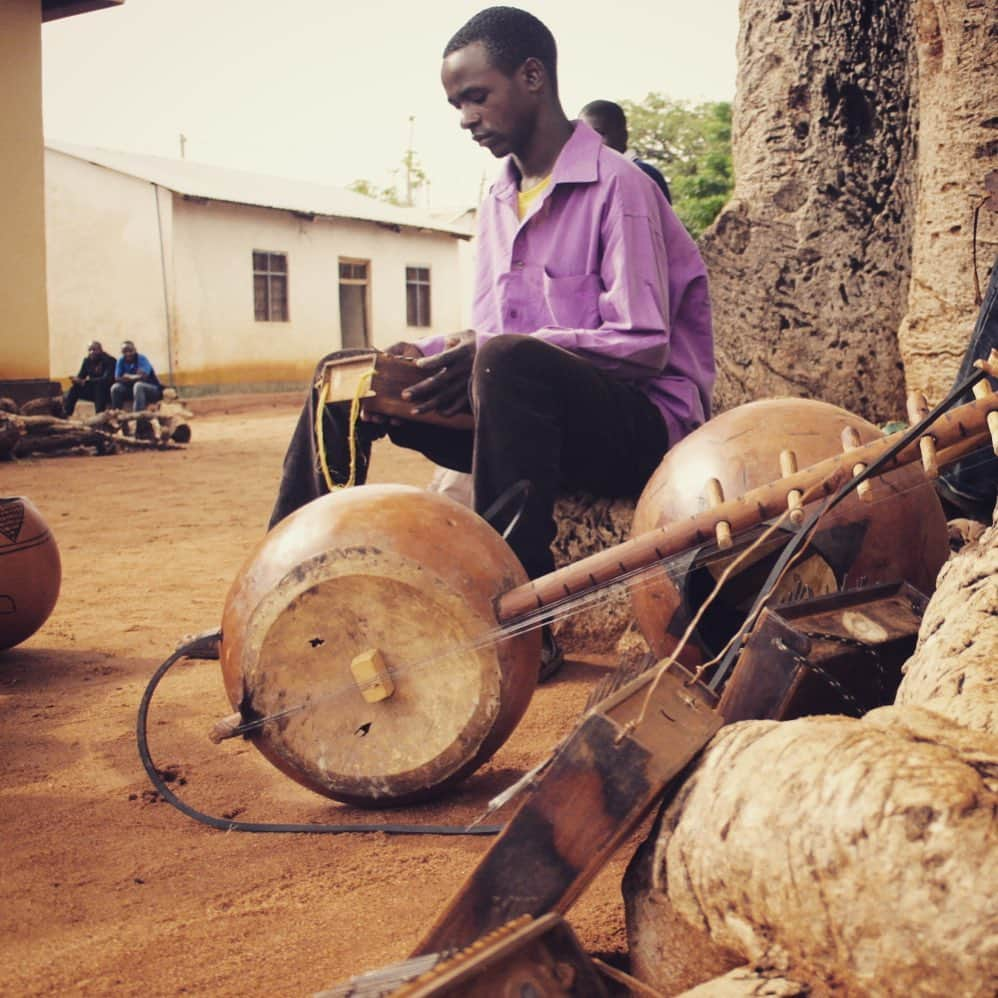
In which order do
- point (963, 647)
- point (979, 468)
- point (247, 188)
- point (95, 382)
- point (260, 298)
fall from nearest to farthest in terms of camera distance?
point (963, 647)
point (979, 468)
point (95, 382)
point (260, 298)
point (247, 188)

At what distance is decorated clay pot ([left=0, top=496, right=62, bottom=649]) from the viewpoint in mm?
4281

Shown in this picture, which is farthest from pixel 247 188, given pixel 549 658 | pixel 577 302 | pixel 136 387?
pixel 549 658

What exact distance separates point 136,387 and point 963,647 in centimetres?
1660

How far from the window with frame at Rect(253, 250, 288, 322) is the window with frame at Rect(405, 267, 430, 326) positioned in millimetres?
3966

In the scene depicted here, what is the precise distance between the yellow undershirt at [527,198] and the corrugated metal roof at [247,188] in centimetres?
1916

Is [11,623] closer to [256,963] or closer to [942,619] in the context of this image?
[256,963]

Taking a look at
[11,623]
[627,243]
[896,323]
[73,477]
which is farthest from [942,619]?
[73,477]

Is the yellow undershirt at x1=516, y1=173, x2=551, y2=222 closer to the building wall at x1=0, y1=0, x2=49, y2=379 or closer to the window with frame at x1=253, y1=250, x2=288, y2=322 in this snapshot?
the building wall at x1=0, y1=0, x2=49, y2=379

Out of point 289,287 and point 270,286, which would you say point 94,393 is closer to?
point 270,286

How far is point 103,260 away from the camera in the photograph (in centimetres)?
2211

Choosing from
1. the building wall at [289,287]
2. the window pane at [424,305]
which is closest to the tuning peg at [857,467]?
the building wall at [289,287]

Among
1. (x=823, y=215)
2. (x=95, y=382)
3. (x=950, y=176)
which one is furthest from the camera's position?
(x=95, y=382)

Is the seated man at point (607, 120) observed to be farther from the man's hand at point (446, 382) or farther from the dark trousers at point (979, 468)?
the dark trousers at point (979, 468)

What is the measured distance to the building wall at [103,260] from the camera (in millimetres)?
21875
